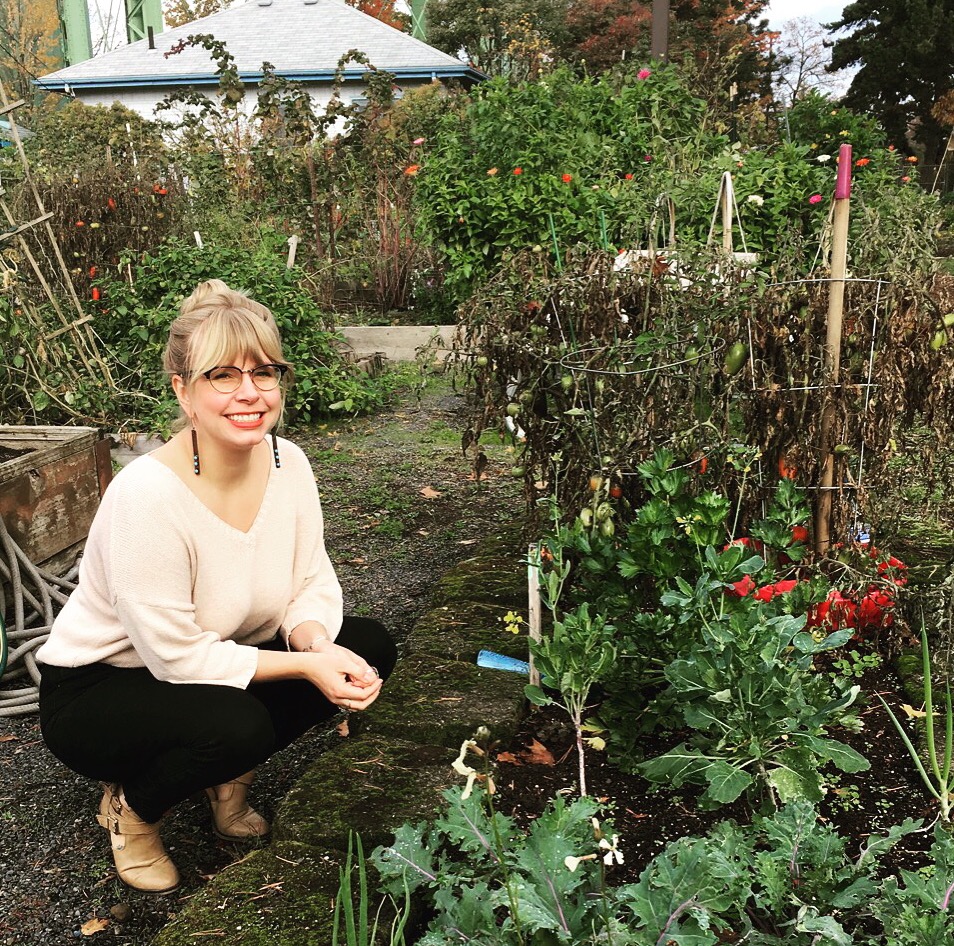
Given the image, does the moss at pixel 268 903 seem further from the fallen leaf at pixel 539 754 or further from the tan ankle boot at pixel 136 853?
the fallen leaf at pixel 539 754

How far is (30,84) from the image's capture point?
20297mm

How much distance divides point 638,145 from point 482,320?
5241 millimetres

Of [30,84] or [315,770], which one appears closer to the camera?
[315,770]

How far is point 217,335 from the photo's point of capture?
6.79 feet

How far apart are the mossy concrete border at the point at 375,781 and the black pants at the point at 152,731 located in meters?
0.17

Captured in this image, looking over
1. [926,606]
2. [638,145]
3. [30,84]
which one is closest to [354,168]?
[638,145]

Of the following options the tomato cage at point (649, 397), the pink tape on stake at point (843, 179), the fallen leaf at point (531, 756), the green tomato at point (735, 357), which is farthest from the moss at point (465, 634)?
the pink tape on stake at point (843, 179)

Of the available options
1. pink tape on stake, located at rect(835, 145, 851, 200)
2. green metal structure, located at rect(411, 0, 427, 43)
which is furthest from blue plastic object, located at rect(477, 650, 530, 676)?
green metal structure, located at rect(411, 0, 427, 43)

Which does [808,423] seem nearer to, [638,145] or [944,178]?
[638,145]

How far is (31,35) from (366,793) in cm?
2737

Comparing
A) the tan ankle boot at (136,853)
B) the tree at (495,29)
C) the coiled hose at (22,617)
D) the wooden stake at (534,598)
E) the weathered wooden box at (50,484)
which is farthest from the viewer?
the tree at (495,29)

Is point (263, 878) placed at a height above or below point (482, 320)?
below

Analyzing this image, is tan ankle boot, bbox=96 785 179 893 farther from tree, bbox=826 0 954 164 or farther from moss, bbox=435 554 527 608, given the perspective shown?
tree, bbox=826 0 954 164

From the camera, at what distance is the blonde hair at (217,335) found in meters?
2.07
